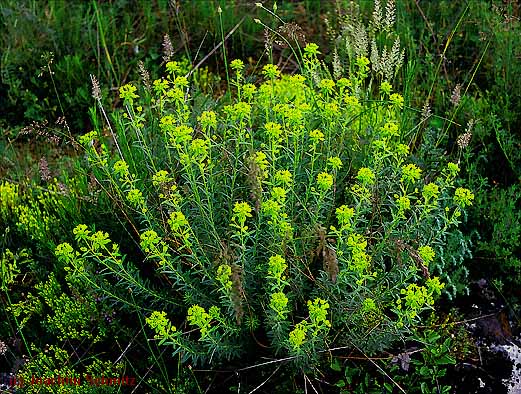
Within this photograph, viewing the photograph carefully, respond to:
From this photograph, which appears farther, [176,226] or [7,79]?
[7,79]

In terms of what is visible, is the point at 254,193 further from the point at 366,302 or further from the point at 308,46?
the point at 308,46

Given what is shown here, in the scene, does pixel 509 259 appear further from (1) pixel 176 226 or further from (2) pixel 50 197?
(2) pixel 50 197

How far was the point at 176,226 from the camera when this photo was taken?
2.29m

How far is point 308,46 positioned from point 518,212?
1450 mm

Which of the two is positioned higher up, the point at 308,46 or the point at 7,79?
the point at 308,46

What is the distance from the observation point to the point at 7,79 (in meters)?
4.62

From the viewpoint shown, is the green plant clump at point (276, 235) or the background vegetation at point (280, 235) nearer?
the green plant clump at point (276, 235)

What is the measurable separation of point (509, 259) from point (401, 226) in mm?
752

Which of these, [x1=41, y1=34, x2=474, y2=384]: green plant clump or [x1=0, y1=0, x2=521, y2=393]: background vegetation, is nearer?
[x1=41, y1=34, x2=474, y2=384]: green plant clump

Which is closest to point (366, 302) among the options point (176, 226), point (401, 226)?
point (401, 226)

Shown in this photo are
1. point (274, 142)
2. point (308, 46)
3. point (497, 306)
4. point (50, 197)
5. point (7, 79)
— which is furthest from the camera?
point (7, 79)

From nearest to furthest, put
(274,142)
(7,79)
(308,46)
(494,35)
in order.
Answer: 1. (274,142)
2. (308,46)
3. (494,35)
4. (7,79)

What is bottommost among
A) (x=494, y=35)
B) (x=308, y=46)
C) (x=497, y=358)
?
(x=497, y=358)

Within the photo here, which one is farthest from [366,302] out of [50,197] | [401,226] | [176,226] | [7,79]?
[7,79]
